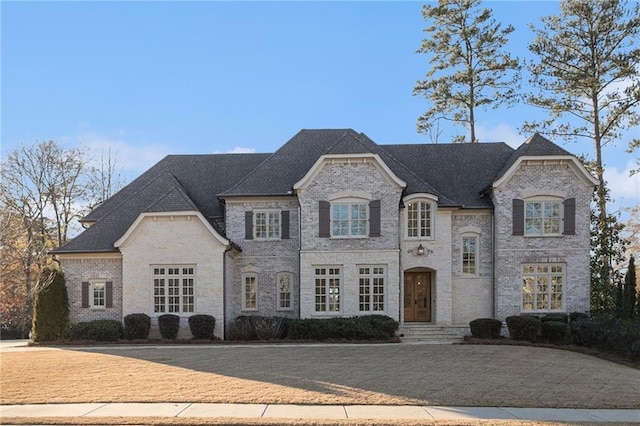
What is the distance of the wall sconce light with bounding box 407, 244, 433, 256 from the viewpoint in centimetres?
2280

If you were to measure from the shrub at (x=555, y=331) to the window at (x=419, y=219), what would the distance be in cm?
601

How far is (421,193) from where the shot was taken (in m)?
22.6

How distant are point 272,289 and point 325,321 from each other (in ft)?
12.7

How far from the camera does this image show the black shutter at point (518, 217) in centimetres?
2303

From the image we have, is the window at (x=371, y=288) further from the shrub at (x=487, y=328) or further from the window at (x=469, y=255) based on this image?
the window at (x=469, y=255)

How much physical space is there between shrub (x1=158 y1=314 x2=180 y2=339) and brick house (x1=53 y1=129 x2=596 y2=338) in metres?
0.60

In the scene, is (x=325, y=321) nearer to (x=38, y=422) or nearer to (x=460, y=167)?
(x=460, y=167)

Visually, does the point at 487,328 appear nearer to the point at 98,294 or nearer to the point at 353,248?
the point at 353,248

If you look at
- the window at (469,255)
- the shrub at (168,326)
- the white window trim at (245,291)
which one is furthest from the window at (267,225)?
the window at (469,255)

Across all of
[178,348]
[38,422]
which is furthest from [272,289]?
[38,422]

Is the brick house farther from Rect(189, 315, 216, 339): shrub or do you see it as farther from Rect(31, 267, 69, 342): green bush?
Rect(31, 267, 69, 342): green bush

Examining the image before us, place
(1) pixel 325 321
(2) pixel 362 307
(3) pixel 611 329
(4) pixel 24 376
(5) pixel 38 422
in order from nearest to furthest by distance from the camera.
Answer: (5) pixel 38 422 < (4) pixel 24 376 < (3) pixel 611 329 < (1) pixel 325 321 < (2) pixel 362 307

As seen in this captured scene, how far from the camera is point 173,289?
2222 centimetres

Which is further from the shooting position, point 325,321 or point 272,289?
point 272,289
